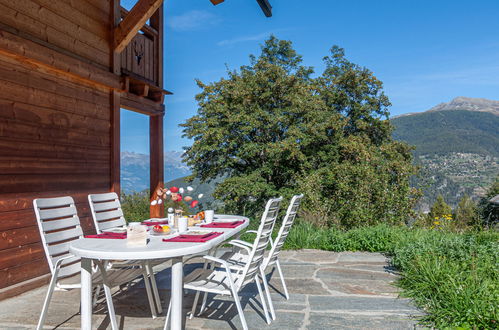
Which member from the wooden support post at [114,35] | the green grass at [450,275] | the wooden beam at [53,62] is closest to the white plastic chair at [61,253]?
the wooden beam at [53,62]

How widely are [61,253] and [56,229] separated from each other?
0.17 m

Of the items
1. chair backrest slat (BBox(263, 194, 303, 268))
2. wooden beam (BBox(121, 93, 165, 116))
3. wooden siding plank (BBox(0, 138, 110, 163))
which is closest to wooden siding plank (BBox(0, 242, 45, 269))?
wooden siding plank (BBox(0, 138, 110, 163))

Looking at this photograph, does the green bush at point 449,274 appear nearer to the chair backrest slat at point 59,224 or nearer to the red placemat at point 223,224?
the red placemat at point 223,224

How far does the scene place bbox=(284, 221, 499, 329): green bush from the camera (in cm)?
279

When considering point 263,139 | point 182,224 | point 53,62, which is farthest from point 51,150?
point 263,139

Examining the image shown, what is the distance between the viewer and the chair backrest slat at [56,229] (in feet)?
8.99

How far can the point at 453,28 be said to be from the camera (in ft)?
143

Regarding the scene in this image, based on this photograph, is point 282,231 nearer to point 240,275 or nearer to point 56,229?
point 240,275

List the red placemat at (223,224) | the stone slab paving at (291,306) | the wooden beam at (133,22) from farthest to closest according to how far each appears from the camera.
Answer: the wooden beam at (133,22) < the red placemat at (223,224) < the stone slab paving at (291,306)

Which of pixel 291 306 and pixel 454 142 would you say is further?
pixel 454 142

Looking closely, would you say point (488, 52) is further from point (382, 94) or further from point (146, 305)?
point (146, 305)

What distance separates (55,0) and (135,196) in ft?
15.0

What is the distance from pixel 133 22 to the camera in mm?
5555

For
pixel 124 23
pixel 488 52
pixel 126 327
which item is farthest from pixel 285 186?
pixel 488 52
